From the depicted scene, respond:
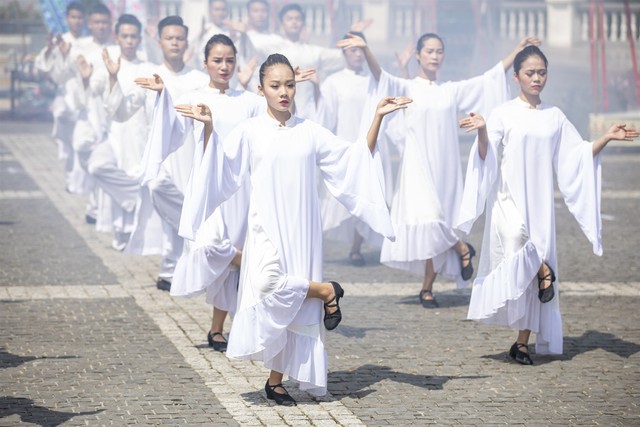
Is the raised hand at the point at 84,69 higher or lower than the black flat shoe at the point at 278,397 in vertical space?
higher

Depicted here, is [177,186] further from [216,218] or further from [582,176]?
[582,176]

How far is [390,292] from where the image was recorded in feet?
38.3

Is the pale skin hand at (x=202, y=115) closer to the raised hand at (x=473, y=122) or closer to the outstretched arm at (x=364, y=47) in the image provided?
the raised hand at (x=473, y=122)

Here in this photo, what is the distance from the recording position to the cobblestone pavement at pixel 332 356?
789 cm

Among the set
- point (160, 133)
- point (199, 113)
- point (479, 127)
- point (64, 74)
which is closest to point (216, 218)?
point (160, 133)

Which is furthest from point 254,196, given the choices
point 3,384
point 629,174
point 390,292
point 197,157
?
point 629,174

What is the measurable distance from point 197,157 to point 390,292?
11.6ft

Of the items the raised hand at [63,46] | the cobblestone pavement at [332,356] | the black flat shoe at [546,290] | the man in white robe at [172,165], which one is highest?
the raised hand at [63,46]

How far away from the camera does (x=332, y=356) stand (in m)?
9.30

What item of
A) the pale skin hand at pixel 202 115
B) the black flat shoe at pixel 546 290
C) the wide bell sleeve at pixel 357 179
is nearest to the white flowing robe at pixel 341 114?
the black flat shoe at pixel 546 290

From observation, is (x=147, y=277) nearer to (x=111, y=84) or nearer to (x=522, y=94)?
(x=111, y=84)

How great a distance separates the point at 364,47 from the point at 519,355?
2784 mm

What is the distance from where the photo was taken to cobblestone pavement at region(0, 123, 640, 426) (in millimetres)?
7887

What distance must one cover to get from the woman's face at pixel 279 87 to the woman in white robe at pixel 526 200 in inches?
53.8
